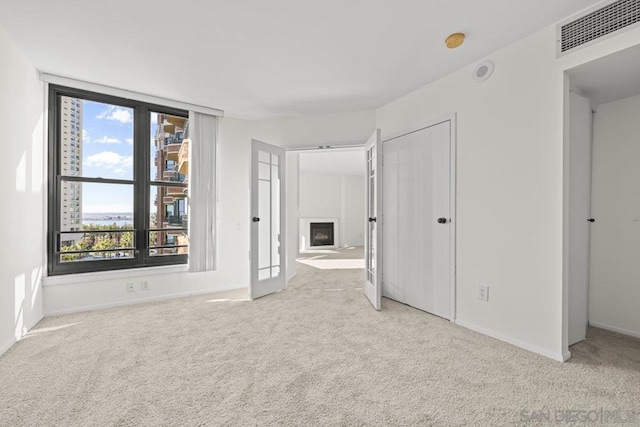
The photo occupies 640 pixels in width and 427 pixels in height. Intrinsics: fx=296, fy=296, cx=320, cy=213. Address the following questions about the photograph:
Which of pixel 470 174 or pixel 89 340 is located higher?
pixel 470 174

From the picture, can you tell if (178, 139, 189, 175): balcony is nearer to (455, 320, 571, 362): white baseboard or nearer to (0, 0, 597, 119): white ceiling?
(0, 0, 597, 119): white ceiling

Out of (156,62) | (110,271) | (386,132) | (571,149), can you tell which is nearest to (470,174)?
(571,149)

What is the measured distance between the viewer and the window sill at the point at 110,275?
3041 mm

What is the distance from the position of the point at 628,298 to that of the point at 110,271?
5.10 meters

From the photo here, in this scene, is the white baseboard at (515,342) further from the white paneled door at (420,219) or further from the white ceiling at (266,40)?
the white ceiling at (266,40)

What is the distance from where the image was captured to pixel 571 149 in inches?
90.1

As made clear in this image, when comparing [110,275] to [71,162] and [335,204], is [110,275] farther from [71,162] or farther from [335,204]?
[335,204]

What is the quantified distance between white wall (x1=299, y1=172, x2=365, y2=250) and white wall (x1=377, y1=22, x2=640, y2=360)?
6.11 meters

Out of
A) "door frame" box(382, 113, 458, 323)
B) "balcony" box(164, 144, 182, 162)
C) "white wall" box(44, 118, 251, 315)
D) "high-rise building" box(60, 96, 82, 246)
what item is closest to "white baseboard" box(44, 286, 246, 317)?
"white wall" box(44, 118, 251, 315)

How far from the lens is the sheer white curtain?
3.79 metres

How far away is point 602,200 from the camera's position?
8.94 ft

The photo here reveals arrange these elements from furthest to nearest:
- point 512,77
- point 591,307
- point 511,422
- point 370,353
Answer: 1. point 591,307
2. point 512,77
3. point 370,353
4. point 511,422

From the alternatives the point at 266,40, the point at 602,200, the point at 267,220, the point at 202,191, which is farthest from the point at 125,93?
the point at 602,200

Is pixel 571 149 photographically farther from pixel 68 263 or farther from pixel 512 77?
pixel 68 263
